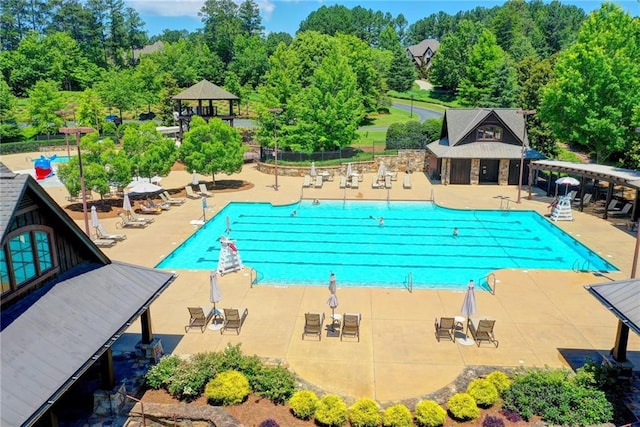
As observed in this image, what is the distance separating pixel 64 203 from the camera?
107ft

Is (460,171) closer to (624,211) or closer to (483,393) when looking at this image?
(624,211)

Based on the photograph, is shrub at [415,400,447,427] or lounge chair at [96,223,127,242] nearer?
shrub at [415,400,447,427]

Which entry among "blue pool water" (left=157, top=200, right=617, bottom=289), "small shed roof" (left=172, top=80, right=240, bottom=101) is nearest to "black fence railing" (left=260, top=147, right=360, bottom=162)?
"small shed roof" (left=172, top=80, right=240, bottom=101)

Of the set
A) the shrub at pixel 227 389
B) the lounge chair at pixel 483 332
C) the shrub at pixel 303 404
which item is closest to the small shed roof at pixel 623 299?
the lounge chair at pixel 483 332

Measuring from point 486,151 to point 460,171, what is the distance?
240cm

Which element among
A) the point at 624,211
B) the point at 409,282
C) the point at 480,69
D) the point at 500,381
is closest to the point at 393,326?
the point at 409,282

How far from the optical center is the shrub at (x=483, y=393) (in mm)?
12352

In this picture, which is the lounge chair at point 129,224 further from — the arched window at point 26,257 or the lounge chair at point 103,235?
the arched window at point 26,257

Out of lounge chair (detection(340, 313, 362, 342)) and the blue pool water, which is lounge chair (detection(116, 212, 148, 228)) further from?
lounge chair (detection(340, 313, 362, 342))

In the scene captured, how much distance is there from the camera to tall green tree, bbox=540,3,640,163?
31812 mm

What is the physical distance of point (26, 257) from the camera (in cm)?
1045

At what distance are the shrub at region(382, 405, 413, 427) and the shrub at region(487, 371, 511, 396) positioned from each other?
8.55ft

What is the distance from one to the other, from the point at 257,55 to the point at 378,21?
→ 78519mm

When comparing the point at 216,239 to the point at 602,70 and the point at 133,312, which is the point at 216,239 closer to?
the point at 133,312
